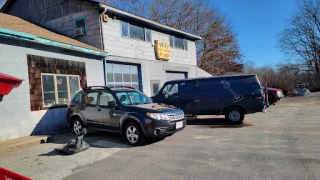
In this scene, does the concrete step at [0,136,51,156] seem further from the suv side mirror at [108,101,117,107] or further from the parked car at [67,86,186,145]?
the suv side mirror at [108,101,117,107]

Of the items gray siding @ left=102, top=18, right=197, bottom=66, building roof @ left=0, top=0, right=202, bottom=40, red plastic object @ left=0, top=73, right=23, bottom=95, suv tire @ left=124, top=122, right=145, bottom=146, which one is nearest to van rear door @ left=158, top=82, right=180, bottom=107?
gray siding @ left=102, top=18, right=197, bottom=66

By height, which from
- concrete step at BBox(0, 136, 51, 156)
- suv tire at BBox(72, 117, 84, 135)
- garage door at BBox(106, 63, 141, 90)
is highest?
garage door at BBox(106, 63, 141, 90)

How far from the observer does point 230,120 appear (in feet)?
33.3

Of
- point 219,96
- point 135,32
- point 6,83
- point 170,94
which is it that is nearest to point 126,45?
point 135,32

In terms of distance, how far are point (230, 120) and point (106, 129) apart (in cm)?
524

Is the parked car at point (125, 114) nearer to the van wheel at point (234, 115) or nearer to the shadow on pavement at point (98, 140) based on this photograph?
the shadow on pavement at point (98, 140)

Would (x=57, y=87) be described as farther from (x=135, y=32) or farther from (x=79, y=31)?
(x=135, y=32)

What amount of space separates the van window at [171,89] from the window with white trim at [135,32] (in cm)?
453

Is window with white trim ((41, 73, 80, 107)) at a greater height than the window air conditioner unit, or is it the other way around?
the window air conditioner unit

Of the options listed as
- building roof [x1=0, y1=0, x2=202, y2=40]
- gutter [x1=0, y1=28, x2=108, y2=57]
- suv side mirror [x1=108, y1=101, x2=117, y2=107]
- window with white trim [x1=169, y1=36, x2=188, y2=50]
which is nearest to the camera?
suv side mirror [x1=108, y1=101, x2=117, y2=107]

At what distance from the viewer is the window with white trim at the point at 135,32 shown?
13820mm

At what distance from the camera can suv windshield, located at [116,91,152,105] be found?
748 centimetres

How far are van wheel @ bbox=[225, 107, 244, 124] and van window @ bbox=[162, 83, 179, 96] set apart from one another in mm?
2378

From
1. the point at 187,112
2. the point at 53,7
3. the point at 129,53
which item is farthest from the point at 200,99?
the point at 53,7
